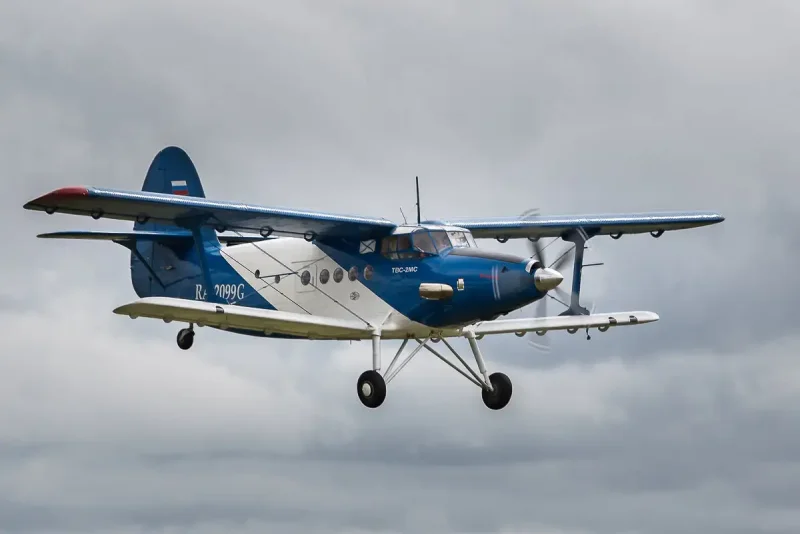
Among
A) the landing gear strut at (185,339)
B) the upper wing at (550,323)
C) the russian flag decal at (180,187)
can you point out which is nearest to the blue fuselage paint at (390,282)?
the landing gear strut at (185,339)

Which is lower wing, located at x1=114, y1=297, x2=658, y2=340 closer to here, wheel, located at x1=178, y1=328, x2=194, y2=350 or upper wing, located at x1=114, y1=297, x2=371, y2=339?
upper wing, located at x1=114, y1=297, x2=371, y2=339

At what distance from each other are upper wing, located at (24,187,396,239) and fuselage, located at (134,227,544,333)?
0.51 m

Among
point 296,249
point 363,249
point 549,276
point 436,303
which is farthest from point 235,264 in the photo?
point 549,276

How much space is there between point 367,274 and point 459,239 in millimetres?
2019

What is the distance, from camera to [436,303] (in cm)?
2836

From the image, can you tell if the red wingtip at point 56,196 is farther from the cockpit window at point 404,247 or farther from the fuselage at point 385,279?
the cockpit window at point 404,247

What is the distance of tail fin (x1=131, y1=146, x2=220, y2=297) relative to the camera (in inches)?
1328

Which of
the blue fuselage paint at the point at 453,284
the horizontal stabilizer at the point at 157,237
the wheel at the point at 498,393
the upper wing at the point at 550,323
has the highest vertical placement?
the horizontal stabilizer at the point at 157,237

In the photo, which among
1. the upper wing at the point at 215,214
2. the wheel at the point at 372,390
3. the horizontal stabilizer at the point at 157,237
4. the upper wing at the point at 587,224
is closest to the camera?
the upper wing at the point at 215,214

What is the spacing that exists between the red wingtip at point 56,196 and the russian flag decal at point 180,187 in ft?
26.4

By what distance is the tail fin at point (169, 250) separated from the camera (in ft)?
111

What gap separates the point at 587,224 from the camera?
1281 inches

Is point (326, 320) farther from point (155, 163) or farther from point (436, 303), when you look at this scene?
point (155, 163)

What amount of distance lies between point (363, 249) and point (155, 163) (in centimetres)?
834
